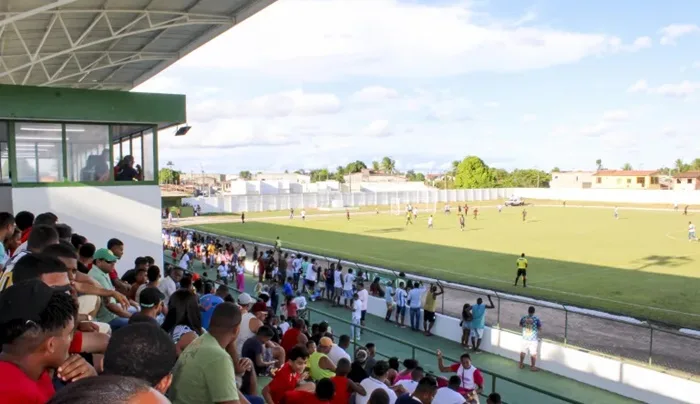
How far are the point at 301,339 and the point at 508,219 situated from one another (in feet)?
163

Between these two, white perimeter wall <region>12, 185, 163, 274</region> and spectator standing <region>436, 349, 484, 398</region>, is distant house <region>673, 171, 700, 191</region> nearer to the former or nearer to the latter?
white perimeter wall <region>12, 185, 163, 274</region>

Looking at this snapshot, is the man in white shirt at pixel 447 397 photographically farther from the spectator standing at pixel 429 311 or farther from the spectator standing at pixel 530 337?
the spectator standing at pixel 429 311

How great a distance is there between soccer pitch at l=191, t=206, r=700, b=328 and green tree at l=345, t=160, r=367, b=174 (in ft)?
415

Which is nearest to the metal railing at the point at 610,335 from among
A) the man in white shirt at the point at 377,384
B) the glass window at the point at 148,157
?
the man in white shirt at the point at 377,384

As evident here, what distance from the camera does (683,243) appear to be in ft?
115

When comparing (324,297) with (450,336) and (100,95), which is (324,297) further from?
(100,95)

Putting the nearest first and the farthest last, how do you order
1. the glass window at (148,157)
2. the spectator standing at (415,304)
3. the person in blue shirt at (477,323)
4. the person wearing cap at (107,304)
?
the person wearing cap at (107,304)
the person in blue shirt at (477,323)
the glass window at (148,157)
the spectator standing at (415,304)

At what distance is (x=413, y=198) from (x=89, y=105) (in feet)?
249

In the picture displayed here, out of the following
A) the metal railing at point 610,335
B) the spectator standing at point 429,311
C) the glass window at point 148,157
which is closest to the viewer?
the metal railing at point 610,335

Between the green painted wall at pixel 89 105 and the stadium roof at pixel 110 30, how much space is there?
2155 mm

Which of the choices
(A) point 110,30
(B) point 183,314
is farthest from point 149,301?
(A) point 110,30

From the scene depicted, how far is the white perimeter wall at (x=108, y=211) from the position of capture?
13102mm

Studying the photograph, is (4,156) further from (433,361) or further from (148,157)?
(433,361)

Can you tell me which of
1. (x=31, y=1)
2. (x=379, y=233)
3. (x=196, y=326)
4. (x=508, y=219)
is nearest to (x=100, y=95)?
(x=31, y=1)
